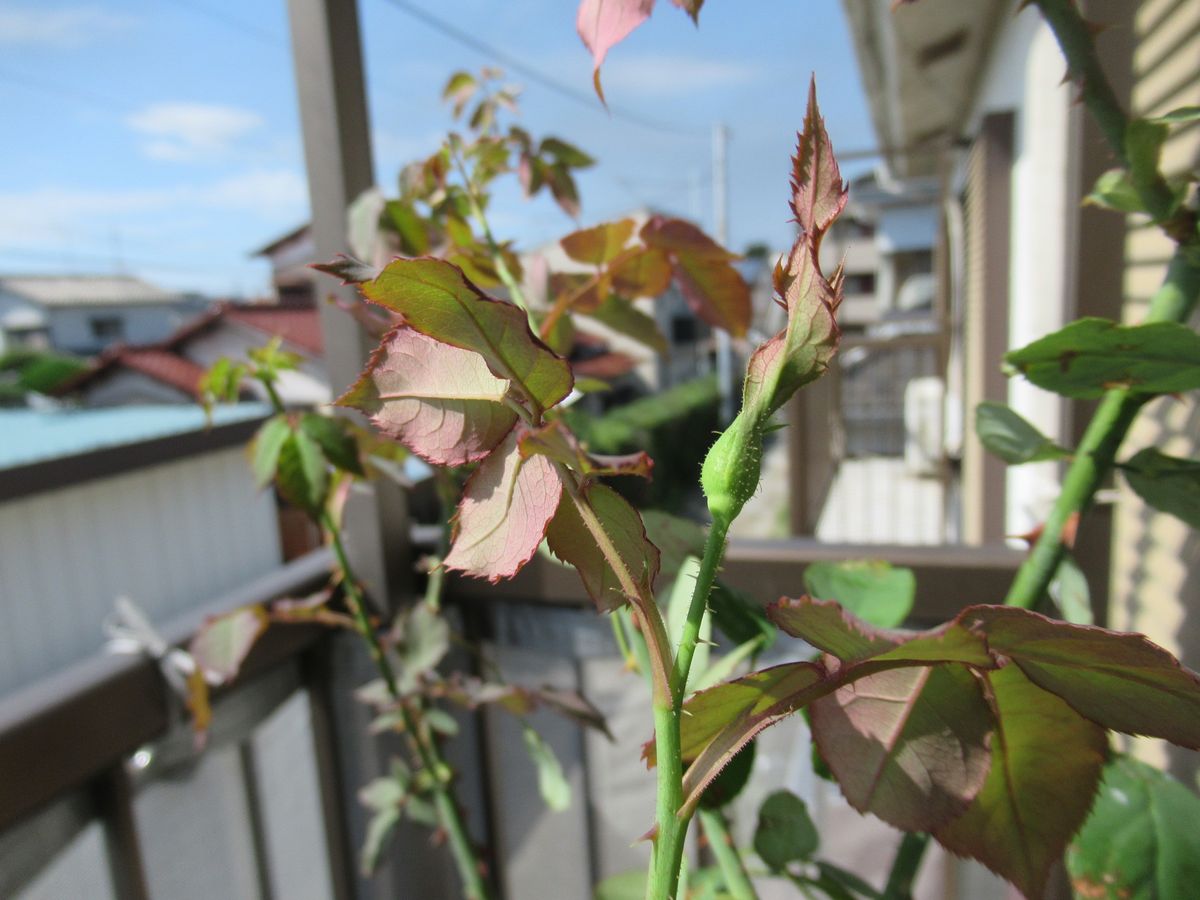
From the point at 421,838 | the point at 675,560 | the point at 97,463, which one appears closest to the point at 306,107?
the point at 675,560

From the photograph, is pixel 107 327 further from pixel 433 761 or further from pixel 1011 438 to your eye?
pixel 1011 438

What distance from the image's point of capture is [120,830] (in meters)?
0.77

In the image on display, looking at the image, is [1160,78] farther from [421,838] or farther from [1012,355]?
[421,838]

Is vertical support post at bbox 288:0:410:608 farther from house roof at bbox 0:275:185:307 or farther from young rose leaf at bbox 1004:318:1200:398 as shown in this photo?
house roof at bbox 0:275:185:307

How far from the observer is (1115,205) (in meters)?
0.41

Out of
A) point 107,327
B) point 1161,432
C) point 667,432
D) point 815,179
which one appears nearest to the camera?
point 815,179

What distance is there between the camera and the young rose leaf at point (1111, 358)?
34cm

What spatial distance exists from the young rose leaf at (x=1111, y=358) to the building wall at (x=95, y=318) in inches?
1401

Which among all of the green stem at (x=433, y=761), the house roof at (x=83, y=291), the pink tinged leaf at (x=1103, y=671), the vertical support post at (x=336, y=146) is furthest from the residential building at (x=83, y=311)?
the pink tinged leaf at (x=1103, y=671)

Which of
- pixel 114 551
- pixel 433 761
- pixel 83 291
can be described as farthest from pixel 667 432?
pixel 83 291

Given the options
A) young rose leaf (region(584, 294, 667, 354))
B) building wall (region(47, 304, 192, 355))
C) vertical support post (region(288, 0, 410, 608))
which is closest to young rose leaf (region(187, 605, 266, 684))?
vertical support post (region(288, 0, 410, 608))

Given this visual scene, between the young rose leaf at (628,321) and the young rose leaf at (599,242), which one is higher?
the young rose leaf at (599,242)

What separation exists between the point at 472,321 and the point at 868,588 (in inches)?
14.2

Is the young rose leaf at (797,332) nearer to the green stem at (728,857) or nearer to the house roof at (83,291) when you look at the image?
the green stem at (728,857)
